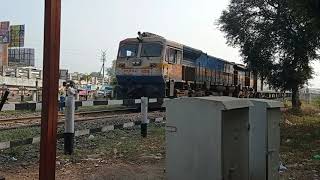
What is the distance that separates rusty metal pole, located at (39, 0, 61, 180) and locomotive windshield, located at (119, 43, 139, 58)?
18.0m

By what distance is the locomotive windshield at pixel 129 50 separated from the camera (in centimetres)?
2214

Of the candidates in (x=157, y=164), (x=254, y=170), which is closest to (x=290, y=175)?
(x=254, y=170)

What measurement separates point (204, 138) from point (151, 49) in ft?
56.1

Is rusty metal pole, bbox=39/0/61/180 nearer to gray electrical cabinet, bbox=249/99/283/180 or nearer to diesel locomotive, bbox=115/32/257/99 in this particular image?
gray electrical cabinet, bbox=249/99/283/180

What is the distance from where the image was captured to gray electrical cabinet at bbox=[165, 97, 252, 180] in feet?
15.6

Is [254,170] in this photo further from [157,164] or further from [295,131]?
[295,131]

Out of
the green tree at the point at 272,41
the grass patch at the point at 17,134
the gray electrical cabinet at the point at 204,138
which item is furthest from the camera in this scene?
the green tree at the point at 272,41

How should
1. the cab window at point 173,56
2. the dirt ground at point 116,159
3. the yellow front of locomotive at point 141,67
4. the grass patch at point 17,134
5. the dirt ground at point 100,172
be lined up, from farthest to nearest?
the cab window at point 173,56
the yellow front of locomotive at point 141,67
the grass patch at point 17,134
the dirt ground at point 116,159
the dirt ground at point 100,172

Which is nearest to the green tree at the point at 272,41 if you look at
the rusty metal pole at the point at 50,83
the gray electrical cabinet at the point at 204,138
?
the gray electrical cabinet at the point at 204,138

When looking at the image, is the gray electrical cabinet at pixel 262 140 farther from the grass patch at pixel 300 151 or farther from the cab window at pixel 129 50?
the cab window at pixel 129 50

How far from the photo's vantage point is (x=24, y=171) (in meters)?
6.67

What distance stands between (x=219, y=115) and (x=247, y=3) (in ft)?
84.0

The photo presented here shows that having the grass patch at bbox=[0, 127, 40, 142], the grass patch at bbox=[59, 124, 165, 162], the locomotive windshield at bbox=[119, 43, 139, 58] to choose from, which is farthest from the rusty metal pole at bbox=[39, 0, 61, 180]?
the locomotive windshield at bbox=[119, 43, 139, 58]

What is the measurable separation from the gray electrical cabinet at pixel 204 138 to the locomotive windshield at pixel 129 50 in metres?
17.0
